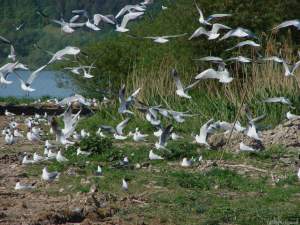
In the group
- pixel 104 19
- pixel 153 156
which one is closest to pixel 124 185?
pixel 153 156

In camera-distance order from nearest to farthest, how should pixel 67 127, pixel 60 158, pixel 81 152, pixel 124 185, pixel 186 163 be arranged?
pixel 124 185 < pixel 67 127 < pixel 186 163 < pixel 60 158 < pixel 81 152

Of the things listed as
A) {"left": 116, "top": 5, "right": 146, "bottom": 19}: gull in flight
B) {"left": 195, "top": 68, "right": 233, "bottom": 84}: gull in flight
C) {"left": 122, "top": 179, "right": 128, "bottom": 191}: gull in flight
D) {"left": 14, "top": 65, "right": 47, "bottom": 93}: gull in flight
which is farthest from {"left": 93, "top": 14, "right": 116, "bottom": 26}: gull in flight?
{"left": 122, "top": 179, "right": 128, "bottom": 191}: gull in flight

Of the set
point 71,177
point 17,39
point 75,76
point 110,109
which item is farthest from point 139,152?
point 17,39

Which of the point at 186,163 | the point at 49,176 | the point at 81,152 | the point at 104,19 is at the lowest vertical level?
the point at 81,152

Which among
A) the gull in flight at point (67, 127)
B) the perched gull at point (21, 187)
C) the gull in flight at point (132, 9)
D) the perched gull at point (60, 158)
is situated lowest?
the perched gull at point (60, 158)

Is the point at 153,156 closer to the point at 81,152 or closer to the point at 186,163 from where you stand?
the point at 186,163

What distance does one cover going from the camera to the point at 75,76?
99.7ft

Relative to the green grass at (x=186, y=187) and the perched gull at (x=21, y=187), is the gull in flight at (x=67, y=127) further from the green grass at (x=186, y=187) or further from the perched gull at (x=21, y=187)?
the perched gull at (x=21, y=187)

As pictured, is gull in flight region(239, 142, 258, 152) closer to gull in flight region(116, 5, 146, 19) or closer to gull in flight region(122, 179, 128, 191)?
gull in flight region(116, 5, 146, 19)


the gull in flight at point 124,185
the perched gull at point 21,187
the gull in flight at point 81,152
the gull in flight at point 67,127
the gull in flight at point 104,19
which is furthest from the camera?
the gull in flight at point 104,19

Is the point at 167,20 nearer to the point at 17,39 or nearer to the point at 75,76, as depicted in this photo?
the point at 75,76

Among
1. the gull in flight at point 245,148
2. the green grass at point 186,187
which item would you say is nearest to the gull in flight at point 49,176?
the green grass at point 186,187

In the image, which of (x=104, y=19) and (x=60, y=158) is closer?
(x=60, y=158)

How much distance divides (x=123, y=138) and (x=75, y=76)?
622 inches
